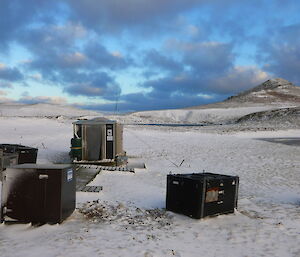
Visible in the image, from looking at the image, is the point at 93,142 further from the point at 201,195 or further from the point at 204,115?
the point at 204,115

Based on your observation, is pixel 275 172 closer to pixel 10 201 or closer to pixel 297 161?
pixel 297 161

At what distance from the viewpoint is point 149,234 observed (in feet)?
21.9

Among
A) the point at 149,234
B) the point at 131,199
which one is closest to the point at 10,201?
the point at 149,234

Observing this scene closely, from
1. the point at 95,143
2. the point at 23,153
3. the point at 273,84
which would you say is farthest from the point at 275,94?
the point at 23,153

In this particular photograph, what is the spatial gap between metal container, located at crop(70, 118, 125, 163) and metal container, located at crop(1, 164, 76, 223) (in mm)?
8958

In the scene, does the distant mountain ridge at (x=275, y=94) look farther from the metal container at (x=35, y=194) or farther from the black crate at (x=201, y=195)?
the metal container at (x=35, y=194)

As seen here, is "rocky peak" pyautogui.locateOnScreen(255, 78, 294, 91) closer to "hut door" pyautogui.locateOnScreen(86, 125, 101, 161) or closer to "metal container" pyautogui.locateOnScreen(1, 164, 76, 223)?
"hut door" pyautogui.locateOnScreen(86, 125, 101, 161)

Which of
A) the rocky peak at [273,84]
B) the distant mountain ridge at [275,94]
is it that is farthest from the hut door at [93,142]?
the rocky peak at [273,84]

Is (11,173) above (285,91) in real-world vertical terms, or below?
below

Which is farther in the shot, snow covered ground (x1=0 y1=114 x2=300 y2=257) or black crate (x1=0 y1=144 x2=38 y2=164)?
black crate (x1=0 y1=144 x2=38 y2=164)

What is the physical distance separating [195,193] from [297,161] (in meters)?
12.6

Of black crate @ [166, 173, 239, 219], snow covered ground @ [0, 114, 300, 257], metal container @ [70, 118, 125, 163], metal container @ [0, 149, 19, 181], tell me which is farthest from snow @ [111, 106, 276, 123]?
black crate @ [166, 173, 239, 219]

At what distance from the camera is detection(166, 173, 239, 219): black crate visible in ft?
25.0

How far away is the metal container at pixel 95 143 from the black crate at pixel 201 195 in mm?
8120
